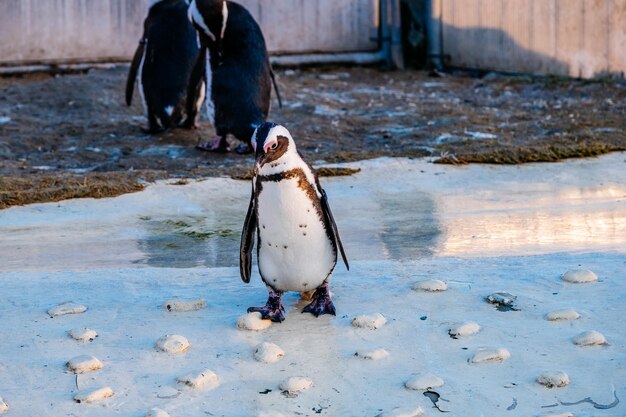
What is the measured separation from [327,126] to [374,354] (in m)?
5.00

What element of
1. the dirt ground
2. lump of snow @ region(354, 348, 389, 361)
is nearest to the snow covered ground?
lump of snow @ region(354, 348, 389, 361)

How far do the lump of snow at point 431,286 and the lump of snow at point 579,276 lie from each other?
1.29ft

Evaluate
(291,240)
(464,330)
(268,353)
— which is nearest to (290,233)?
(291,240)

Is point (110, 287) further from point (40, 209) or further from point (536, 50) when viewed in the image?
point (536, 50)

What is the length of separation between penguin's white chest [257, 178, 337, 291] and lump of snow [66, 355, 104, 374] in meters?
0.65

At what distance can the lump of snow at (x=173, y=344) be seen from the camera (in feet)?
10.1

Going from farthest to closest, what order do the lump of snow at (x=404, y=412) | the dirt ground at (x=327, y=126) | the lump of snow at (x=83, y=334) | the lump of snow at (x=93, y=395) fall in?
the dirt ground at (x=327, y=126)
the lump of snow at (x=83, y=334)
the lump of snow at (x=93, y=395)
the lump of snow at (x=404, y=412)

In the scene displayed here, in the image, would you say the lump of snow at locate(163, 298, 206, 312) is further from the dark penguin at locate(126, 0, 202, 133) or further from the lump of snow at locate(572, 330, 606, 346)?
the dark penguin at locate(126, 0, 202, 133)

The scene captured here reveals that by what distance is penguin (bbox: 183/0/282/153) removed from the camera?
686 cm

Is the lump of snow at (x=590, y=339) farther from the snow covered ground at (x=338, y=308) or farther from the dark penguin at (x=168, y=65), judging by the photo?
the dark penguin at (x=168, y=65)

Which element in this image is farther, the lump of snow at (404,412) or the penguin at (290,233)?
the penguin at (290,233)

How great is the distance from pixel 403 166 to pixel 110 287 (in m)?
2.46

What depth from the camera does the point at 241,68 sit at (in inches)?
274

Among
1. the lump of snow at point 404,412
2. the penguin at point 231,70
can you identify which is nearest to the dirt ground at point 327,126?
the penguin at point 231,70
